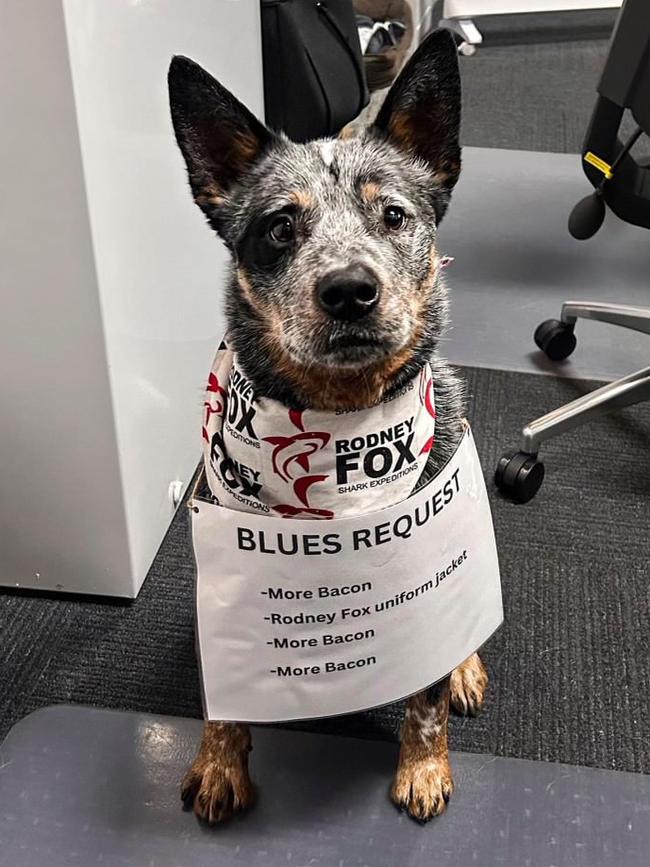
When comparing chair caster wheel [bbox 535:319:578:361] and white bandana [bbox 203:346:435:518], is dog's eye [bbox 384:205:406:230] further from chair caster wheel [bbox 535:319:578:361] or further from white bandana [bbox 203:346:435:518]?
chair caster wheel [bbox 535:319:578:361]

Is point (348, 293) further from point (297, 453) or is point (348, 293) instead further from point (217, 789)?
point (217, 789)

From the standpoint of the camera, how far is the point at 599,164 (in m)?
1.84

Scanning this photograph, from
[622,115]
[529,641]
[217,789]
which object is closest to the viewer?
[217,789]

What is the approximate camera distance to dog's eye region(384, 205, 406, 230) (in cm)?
114

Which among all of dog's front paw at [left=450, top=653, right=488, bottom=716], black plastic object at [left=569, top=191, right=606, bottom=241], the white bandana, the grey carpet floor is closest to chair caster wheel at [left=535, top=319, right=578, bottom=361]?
black plastic object at [left=569, top=191, right=606, bottom=241]

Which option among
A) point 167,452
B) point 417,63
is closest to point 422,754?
point 167,452

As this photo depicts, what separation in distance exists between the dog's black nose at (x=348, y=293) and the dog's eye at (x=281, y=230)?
0.33 feet

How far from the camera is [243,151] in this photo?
1.18 meters

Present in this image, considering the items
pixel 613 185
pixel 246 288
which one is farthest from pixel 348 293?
pixel 613 185

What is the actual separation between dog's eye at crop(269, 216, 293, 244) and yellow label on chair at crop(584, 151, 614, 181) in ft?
3.15

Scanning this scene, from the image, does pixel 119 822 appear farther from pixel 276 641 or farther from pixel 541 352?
pixel 541 352

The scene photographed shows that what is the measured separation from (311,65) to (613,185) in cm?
73

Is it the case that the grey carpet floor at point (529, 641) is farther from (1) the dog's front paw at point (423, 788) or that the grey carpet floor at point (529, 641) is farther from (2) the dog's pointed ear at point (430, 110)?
(2) the dog's pointed ear at point (430, 110)

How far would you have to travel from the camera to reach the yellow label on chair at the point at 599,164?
183 centimetres
